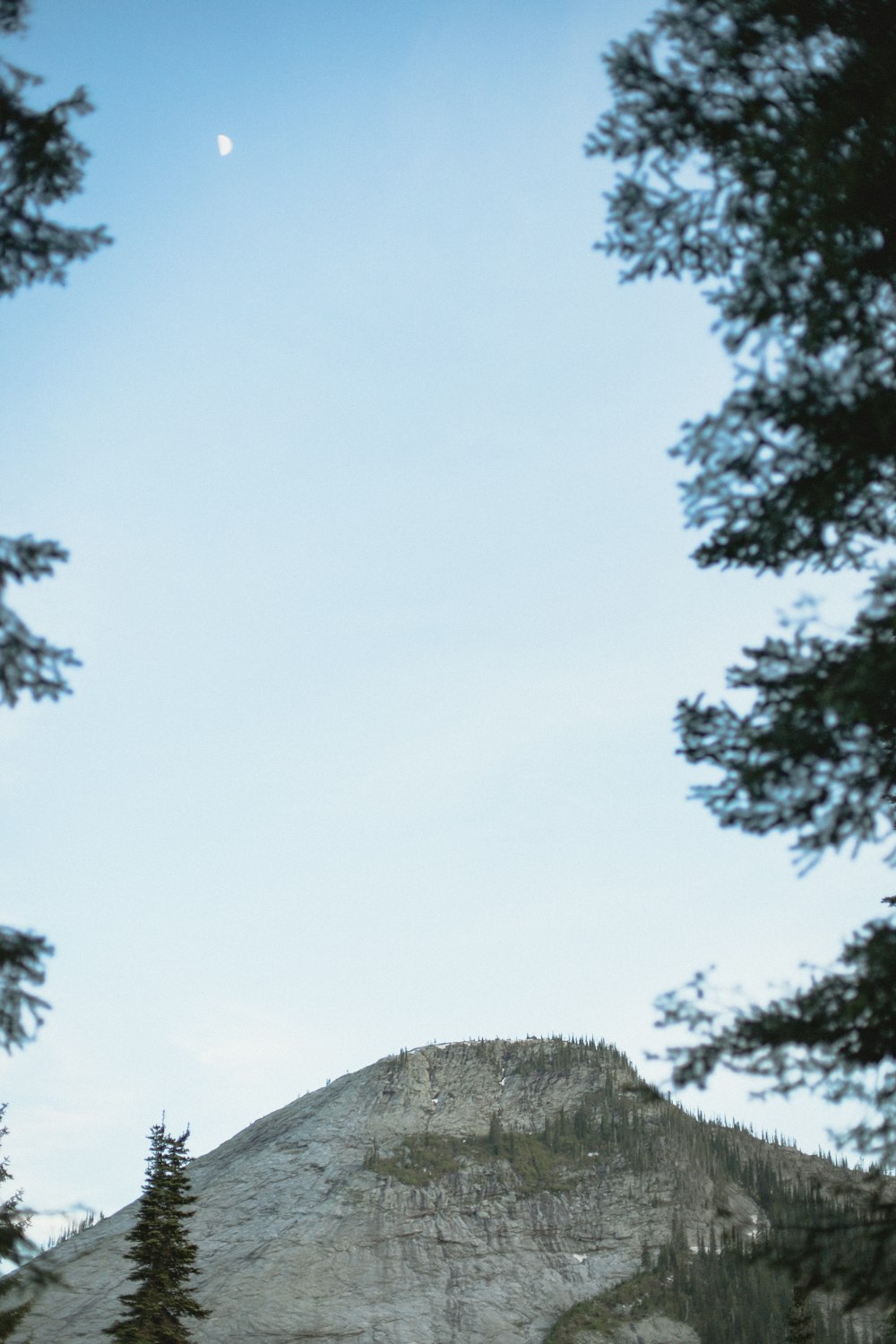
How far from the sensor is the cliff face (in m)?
113

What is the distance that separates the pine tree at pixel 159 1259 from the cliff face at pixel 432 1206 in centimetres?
8010

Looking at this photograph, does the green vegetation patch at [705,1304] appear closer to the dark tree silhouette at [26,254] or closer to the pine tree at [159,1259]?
the pine tree at [159,1259]

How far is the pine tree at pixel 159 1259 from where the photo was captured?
32531 millimetres

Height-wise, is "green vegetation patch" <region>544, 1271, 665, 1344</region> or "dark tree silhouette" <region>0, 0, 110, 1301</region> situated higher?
"dark tree silhouette" <region>0, 0, 110, 1301</region>

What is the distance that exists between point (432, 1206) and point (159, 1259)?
104 meters

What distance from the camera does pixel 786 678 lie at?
7711mm

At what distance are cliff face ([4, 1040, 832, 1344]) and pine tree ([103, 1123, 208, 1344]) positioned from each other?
80098 millimetres

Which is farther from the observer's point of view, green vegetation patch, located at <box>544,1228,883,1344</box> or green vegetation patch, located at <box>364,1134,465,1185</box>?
green vegetation patch, located at <box>364,1134,465,1185</box>

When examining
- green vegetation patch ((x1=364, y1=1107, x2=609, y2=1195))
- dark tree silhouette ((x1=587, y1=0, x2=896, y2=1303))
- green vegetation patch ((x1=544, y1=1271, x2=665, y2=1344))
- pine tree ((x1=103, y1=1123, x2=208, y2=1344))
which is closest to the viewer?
dark tree silhouette ((x1=587, y1=0, x2=896, y2=1303))

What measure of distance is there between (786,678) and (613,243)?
11.5ft

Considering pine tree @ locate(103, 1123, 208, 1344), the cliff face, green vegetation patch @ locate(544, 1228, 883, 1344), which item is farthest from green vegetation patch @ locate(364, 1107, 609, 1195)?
pine tree @ locate(103, 1123, 208, 1344)

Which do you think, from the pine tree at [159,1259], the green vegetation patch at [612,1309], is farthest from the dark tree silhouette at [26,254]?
the green vegetation patch at [612,1309]

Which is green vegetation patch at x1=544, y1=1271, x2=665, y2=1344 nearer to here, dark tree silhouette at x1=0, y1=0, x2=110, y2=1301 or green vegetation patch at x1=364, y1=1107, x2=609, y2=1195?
green vegetation patch at x1=364, y1=1107, x2=609, y2=1195

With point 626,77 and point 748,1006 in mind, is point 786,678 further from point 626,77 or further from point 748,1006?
point 626,77
